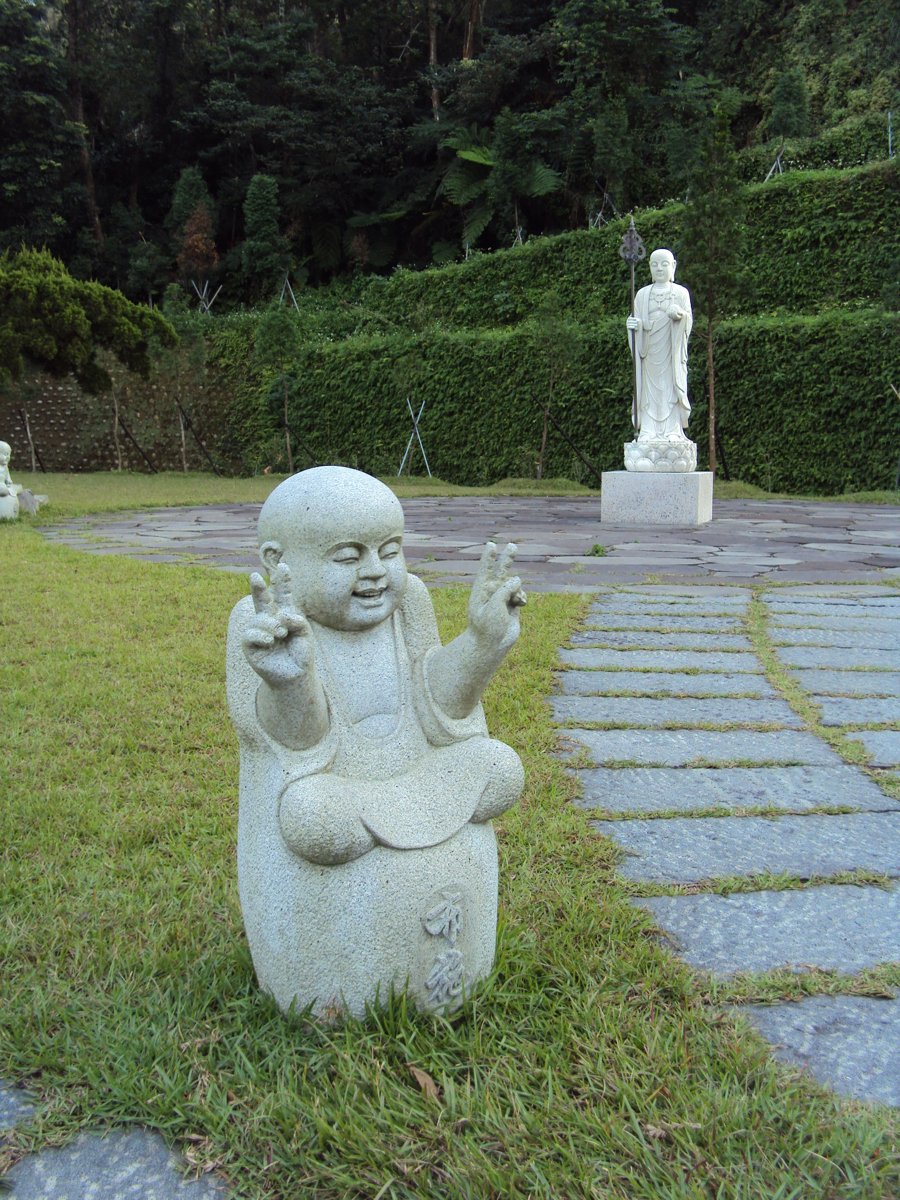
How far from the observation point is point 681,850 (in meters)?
2.68

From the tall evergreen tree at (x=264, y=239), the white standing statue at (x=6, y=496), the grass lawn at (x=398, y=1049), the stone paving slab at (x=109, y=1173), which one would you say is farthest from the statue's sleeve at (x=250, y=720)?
the tall evergreen tree at (x=264, y=239)

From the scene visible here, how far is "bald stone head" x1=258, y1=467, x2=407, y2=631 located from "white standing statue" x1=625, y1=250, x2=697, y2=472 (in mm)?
8972

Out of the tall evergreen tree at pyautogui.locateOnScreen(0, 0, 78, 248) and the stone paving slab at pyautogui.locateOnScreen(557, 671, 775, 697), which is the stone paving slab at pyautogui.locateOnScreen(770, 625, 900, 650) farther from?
the tall evergreen tree at pyautogui.locateOnScreen(0, 0, 78, 248)

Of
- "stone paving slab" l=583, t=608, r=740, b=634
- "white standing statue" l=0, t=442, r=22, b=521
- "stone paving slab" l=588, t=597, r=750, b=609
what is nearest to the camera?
"stone paving slab" l=583, t=608, r=740, b=634

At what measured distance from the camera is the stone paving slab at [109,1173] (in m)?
1.51

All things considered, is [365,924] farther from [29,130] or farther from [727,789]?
[29,130]

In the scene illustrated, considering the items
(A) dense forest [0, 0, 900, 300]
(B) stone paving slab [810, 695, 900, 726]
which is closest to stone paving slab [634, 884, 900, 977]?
(B) stone paving slab [810, 695, 900, 726]

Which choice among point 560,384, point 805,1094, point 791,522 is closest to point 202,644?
point 805,1094

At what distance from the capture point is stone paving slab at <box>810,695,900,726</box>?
3756mm

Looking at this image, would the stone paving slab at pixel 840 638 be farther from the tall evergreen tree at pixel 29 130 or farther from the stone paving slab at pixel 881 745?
the tall evergreen tree at pixel 29 130

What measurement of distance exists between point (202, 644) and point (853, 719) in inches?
112

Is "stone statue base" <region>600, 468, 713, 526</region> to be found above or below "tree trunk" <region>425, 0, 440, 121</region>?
below

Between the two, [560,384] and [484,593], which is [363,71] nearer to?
[560,384]

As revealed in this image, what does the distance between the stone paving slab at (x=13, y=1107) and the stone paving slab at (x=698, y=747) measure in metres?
2.00
